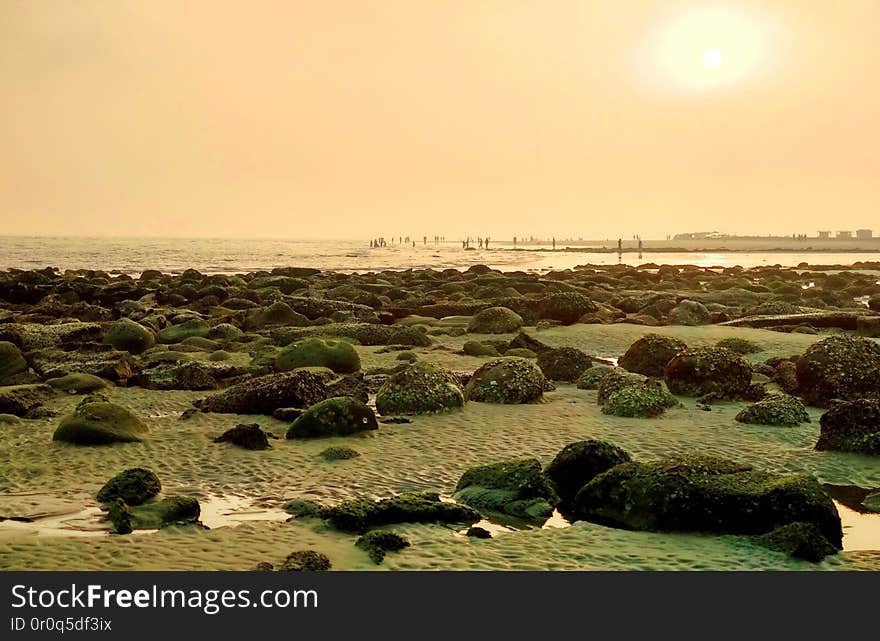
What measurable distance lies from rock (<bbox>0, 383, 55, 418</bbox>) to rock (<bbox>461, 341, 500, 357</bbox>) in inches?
344

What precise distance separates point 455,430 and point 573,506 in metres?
3.63

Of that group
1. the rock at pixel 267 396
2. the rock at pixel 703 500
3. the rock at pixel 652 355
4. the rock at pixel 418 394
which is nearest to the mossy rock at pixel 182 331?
the rock at pixel 267 396

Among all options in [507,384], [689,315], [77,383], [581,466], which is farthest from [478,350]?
[581,466]

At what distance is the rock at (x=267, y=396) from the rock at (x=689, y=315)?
47.9 feet

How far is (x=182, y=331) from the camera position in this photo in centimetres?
2141

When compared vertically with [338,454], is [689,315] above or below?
above

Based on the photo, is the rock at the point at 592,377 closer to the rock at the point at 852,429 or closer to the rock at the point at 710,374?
the rock at the point at 710,374

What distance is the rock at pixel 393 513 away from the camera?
732 centimetres

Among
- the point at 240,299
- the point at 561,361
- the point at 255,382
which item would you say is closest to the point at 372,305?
the point at 240,299

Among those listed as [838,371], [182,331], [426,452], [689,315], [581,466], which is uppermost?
[838,371]

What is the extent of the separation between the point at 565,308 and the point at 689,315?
3.58 m

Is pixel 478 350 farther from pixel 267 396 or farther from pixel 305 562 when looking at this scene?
pixel 305 562

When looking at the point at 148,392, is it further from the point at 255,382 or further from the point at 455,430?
the point at 455,430

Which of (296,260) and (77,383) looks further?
(296,260)
